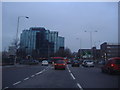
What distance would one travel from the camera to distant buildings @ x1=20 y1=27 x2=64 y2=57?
5275 inches

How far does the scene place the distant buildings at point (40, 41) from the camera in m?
134

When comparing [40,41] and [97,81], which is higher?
[40,41]

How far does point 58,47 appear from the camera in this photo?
157875mm

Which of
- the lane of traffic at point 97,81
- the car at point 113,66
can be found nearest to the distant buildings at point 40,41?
the car at point 113,66

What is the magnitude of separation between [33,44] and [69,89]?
132 meters

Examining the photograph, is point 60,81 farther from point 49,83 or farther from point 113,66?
point 113,66

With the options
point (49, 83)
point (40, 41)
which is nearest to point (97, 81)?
point (49, 83)

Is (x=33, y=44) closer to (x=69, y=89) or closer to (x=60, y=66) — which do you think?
(x=60, y=66)

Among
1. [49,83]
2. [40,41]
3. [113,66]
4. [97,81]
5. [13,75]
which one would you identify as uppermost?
[40,41]

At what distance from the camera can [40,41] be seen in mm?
143250

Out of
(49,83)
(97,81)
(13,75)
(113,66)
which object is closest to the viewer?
(49,83)

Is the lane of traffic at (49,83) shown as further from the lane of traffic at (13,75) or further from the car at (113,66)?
the car at (113,66)

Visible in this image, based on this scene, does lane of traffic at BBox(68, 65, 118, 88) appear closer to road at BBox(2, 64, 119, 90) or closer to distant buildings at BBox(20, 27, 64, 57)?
road at BBox(2, 64, 119, 90)

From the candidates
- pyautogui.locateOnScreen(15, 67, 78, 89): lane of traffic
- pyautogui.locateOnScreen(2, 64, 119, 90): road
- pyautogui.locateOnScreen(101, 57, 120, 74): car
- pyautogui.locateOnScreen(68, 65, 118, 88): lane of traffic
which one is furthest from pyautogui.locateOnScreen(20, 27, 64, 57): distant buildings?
pyautogui.locateOnScreen(15, 67, 78, 89): lane of traffic
